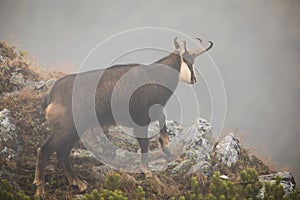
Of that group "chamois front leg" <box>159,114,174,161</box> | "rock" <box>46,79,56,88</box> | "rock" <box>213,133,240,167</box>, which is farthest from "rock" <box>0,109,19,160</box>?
"rock" <box>213,133,240,167</box>

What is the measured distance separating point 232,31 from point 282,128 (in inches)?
1359

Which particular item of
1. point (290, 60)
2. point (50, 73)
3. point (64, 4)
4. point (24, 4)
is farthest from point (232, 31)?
point (50, 73)

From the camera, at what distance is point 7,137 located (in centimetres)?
1002

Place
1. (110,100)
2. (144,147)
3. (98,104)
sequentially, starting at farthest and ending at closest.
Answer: (144,147)
(110,100)
(98,104)

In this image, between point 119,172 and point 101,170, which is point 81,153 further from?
point 119,172

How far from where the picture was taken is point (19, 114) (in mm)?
11188

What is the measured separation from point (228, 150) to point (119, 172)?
10.0 ft

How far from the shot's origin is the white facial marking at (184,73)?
34.9ft

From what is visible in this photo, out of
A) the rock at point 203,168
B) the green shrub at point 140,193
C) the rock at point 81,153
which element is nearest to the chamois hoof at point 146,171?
the rock at point 203,168

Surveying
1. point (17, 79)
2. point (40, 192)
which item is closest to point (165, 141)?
point (40, 192)

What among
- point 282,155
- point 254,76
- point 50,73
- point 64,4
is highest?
point 64,4

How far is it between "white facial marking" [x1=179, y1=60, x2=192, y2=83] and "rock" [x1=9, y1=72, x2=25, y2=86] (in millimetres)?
4653

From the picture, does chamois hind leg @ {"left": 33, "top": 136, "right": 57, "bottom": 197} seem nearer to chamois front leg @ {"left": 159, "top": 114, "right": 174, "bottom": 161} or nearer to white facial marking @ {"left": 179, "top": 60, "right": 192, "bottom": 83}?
chamois front leg @ {"left": 159, "top": 114, "right": 174, "bottom": 161}

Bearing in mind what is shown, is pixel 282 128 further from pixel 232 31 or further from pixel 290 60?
pixel 232 31
